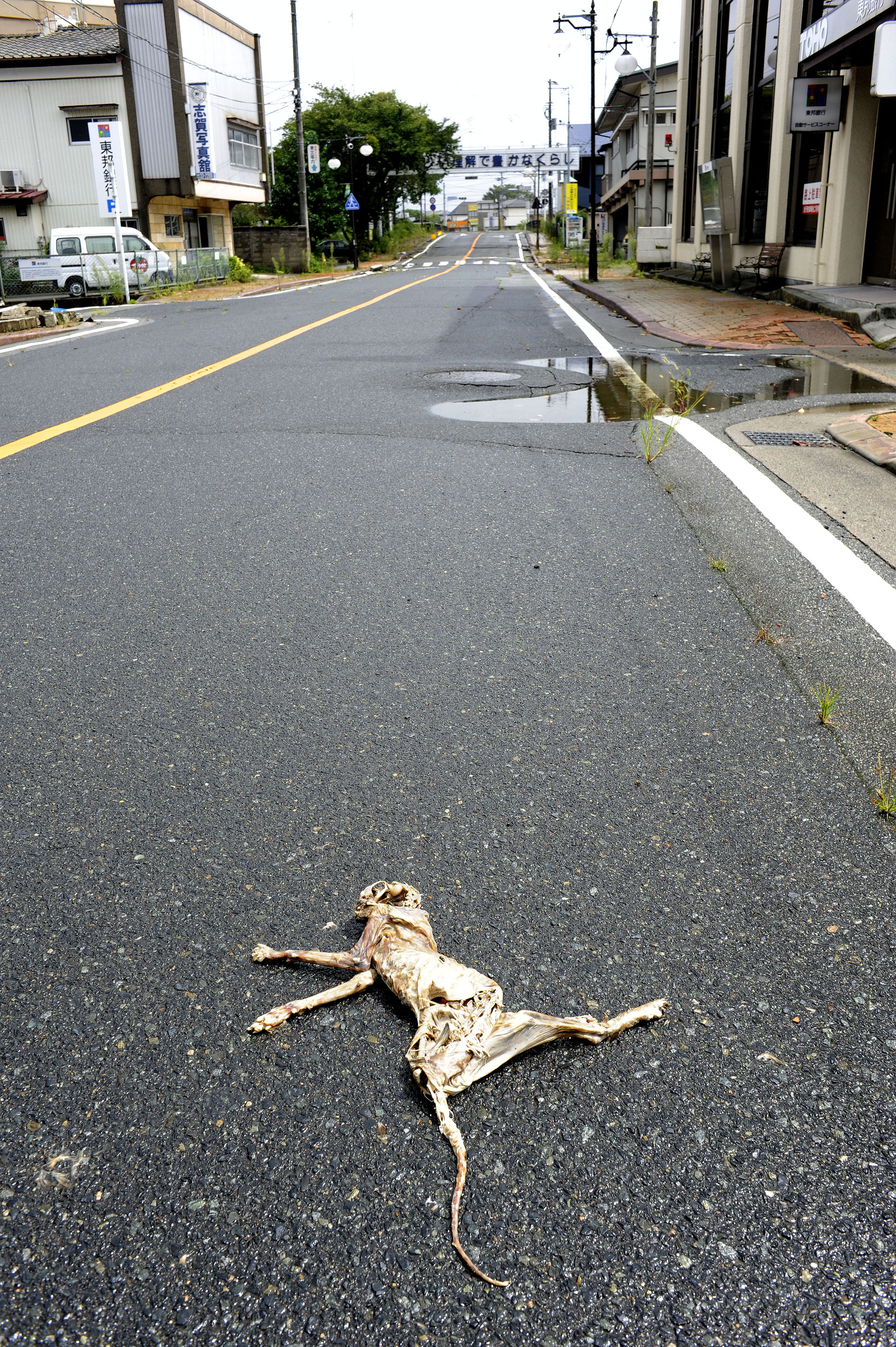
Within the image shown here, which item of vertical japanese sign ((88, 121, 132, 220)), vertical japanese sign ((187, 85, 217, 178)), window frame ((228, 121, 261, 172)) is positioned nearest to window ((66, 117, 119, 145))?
vertical japanese sign ((187, 85, 217, 178))

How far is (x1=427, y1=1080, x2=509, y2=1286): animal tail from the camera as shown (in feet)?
5.57

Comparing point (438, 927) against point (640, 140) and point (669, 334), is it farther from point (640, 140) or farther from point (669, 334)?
point (640, 140)

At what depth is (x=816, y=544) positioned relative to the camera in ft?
17.4

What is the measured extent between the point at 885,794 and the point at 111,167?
Answer: 28.2m

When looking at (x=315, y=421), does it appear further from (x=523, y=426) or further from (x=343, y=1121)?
(x=343, y=1121)

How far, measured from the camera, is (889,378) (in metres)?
10.7

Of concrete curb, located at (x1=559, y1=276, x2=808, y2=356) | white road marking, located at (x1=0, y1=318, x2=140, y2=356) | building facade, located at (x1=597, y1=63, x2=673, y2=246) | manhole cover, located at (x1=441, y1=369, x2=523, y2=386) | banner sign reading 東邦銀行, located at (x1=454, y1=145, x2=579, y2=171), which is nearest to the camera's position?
manhole cover, located at (x1=441, y1=369, x2=523, y2=386)

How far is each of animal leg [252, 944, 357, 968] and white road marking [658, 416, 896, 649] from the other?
2609mm

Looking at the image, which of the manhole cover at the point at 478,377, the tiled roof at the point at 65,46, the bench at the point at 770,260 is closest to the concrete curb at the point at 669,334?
the bench at the point at 770,260

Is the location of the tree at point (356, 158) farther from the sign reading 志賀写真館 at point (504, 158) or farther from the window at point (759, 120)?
the sign reading 志賀写真館 at point (504, 158)

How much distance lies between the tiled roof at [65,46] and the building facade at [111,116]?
7cm

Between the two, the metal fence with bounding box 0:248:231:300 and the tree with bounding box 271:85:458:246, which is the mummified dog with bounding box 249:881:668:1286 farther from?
the tree with bounding box 271:85:458:246

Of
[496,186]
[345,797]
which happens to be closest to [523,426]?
[345,797]

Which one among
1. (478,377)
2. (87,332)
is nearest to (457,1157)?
(478,377)
